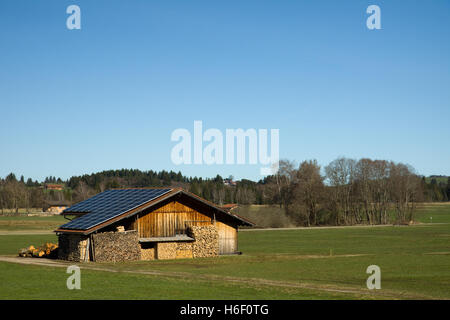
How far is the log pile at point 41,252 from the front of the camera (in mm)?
39500

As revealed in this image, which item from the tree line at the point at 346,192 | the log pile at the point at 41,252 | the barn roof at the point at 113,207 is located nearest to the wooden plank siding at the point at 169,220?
the barn roof at the point at 113,207

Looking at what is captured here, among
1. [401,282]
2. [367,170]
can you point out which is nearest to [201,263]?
[401,282]

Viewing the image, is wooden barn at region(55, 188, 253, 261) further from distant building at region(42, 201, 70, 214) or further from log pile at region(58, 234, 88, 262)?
distant building at region(42, 201, 70, 214)

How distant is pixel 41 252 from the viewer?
4006cm

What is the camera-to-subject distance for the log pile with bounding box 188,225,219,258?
41906 millimetres

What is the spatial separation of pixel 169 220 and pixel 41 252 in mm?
9480

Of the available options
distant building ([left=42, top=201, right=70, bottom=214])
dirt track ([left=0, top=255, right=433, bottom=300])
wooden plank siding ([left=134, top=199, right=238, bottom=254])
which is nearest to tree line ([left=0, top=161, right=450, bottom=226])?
wooden plank siding ([left=134, top=199, right=238, bottom=254])

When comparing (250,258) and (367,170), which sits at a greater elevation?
(367,170)
